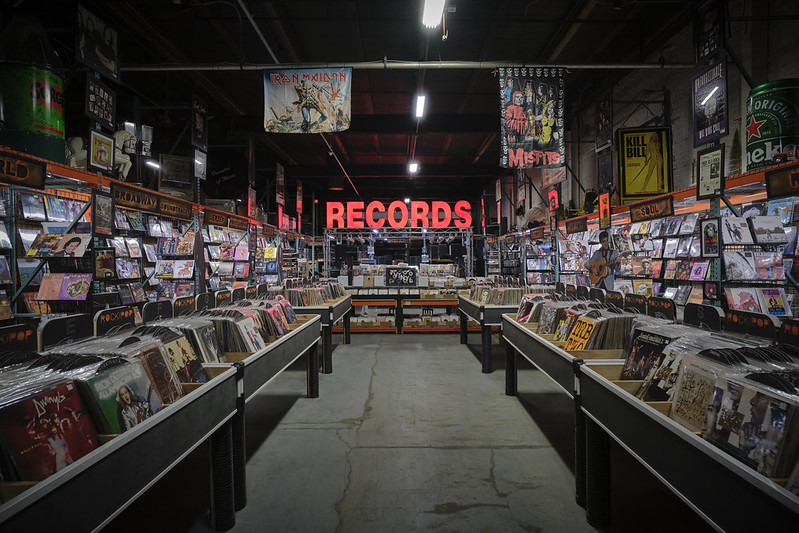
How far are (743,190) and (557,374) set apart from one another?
138 inches

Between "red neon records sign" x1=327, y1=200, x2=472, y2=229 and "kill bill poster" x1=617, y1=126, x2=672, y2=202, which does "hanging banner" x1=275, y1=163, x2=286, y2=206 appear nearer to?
"red neon records sign" x1=327, y1=200, x2=472, y2=229

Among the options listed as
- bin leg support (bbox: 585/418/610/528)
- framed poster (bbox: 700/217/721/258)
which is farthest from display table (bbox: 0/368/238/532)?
framed poster (bbox: 700/217/721/258)

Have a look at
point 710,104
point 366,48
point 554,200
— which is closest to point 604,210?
point 710,104

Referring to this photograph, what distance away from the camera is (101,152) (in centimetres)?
507

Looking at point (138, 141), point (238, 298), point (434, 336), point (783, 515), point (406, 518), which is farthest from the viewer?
point (434, 336)

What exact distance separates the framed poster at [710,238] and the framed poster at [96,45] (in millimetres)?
7972

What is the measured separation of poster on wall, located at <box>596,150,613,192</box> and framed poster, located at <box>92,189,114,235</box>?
805 cm

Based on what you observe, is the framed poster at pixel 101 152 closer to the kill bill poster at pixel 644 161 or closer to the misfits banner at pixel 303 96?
the misfits banner at pixel 303 96

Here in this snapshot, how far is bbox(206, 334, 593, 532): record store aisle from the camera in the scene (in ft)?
7.64

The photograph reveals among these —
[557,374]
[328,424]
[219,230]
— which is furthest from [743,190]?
[219,230]

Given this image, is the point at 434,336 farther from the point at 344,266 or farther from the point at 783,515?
the point at 344,266

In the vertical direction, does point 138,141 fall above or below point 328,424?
above

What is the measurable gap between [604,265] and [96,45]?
8.90 m

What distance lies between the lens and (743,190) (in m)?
4.26
